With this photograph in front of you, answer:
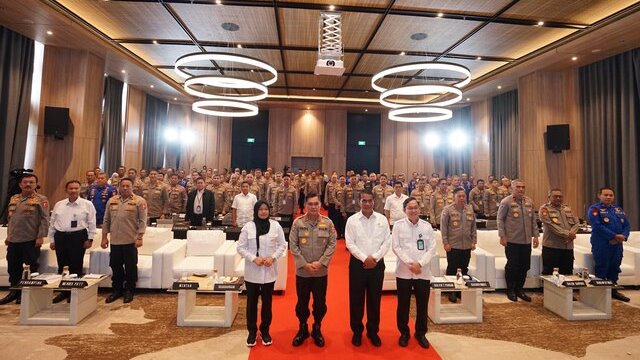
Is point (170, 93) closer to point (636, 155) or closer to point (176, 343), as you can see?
point (176, 343)

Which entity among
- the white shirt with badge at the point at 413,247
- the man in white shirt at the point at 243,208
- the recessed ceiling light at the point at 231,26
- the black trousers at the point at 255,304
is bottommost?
the black trousers at the point at 255,304

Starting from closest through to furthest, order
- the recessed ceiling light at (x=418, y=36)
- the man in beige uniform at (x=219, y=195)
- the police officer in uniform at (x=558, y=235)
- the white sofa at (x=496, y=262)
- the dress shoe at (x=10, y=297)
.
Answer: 1. the dress shoe at (x=10, y=297)
2. the police officer in uniform at (x=558, y=235)
3. the white sofa at (x=496, y=262)
4. the recessed ceiling light at (x=418, y=36)
5. the man in beige uniform at (x=219, y=195)

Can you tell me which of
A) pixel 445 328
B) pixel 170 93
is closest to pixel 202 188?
pixel 445 328

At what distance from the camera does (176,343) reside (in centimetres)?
344

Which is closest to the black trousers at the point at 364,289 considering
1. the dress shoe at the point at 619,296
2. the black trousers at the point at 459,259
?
the black trousers at the point at 459,259

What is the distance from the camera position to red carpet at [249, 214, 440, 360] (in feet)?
10.7

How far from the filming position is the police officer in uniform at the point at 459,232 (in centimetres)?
460

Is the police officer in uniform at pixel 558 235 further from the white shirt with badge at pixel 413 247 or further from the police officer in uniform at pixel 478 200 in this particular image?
the police officer in uniform at pixel 478 200

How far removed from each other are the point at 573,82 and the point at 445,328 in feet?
29.2

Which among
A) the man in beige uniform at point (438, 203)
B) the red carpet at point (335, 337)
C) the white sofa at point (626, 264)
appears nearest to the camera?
the red carpet at point (335, 337)

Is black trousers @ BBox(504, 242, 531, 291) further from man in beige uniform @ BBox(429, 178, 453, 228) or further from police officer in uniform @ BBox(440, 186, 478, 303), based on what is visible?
man in beige uniform @ BBox(429, 178, 453, 228)

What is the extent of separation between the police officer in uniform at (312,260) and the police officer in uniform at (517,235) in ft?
9.36

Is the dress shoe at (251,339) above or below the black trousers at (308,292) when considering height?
below

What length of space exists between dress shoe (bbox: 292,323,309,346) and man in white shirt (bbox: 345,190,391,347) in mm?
482
